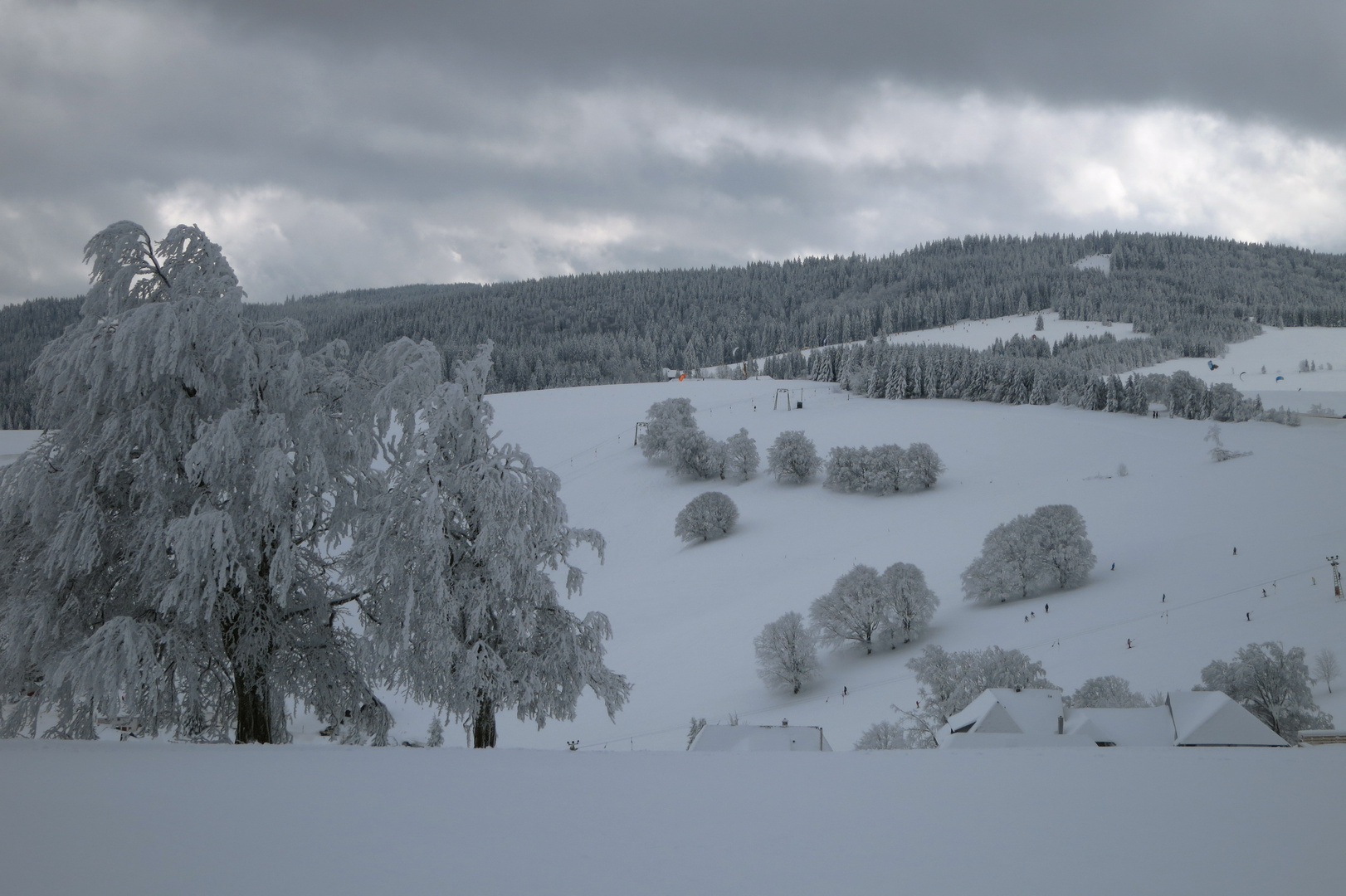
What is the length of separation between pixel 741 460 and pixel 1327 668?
46.0 m

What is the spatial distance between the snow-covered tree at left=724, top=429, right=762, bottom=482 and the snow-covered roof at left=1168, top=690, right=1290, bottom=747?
50.2 metres

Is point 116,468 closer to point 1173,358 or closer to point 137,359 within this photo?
point 137,359

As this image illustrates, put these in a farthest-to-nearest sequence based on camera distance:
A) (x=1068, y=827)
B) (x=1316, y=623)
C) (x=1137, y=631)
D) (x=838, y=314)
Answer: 1. (x=838, y=314)
2. (x=1137, y=631)
3. (x=1316, y=623)
4. (x=1068, y=827)

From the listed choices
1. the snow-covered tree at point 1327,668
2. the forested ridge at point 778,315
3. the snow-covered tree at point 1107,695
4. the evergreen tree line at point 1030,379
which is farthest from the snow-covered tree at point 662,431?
the forested ridge at point 778,315

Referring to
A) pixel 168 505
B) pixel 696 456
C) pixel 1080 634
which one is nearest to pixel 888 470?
pixel 696 456

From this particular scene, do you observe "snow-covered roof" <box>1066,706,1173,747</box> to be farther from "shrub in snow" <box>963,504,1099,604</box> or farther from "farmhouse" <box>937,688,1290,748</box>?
"shrub in snow" <box>963,504,1099,604</box>

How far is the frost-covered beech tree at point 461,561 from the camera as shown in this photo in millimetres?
9883

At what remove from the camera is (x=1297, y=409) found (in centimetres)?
8219

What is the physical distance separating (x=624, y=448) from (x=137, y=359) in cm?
7211

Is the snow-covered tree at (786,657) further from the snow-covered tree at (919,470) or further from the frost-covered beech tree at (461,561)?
the snow-covered tree at (919,470)

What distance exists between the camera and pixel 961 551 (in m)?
49.9

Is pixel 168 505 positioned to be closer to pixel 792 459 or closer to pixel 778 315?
pixel 792 459

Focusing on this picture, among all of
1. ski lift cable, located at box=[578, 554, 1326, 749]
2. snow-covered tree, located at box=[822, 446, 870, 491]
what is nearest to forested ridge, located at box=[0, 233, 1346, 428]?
snow-covered tree, located at box=[822, 446, 870, 491]

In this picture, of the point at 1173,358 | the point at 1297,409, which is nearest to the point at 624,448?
the point at 1297,409
